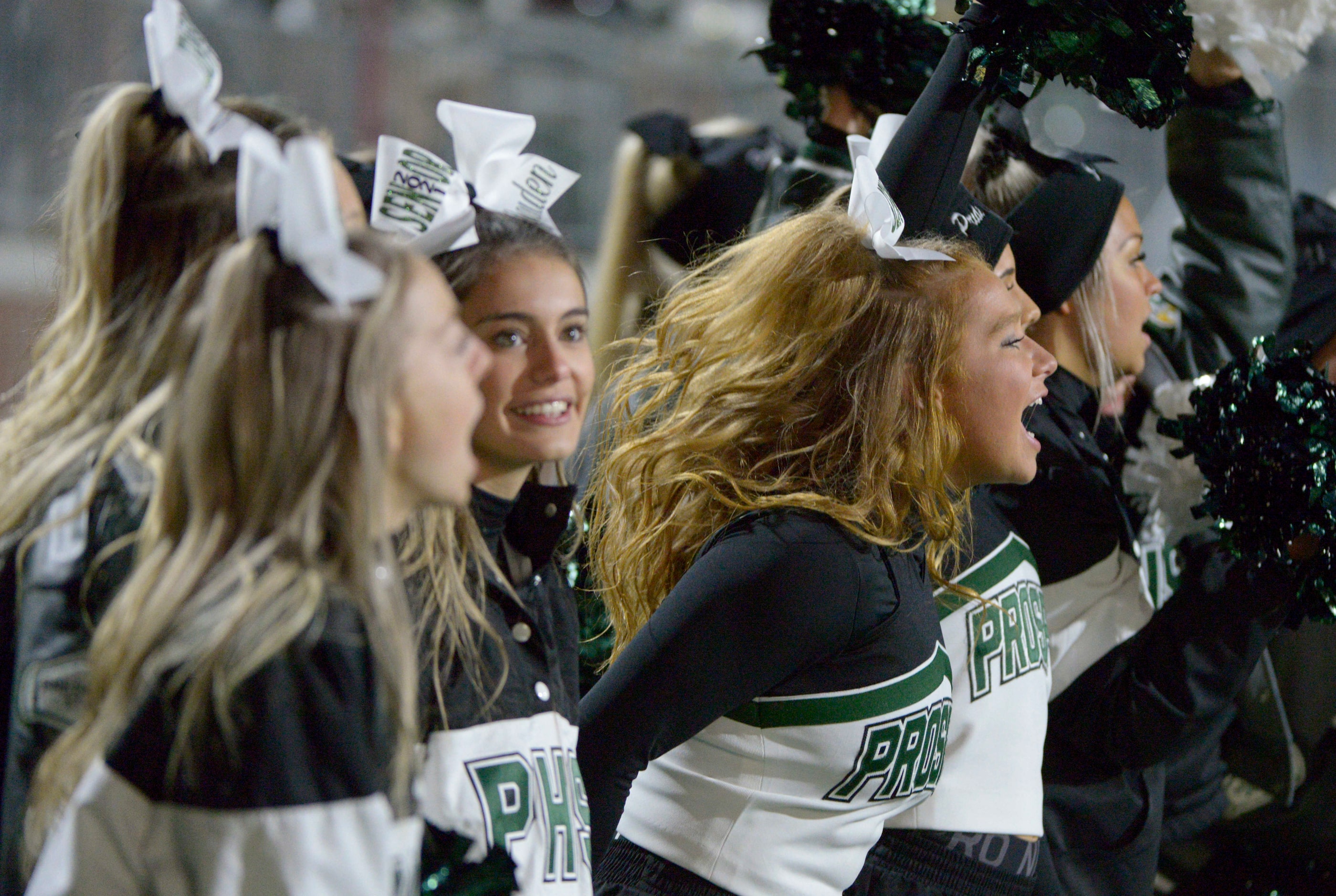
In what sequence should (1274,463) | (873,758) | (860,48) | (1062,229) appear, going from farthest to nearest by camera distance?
(860,48)
(1062,229)
(1274,463)
(873,758)

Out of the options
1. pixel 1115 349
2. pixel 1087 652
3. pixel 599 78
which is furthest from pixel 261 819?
pixel 599 78

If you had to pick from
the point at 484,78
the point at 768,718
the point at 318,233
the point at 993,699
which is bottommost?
the point at 484,78

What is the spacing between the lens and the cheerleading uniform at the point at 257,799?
1001 millimetres

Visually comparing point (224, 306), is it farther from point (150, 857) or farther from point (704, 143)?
point (704, 143)

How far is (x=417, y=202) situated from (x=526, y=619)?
46cm

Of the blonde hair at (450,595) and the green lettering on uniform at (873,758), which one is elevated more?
the blonde hair at (450,595)

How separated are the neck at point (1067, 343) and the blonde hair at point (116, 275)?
1.45 m

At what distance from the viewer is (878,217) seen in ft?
5.74

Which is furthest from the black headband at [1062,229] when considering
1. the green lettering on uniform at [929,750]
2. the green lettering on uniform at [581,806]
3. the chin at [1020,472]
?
the green lettering on uniform at [581,806]

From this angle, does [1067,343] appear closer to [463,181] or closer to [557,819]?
[463,181]

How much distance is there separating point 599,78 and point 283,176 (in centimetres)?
519

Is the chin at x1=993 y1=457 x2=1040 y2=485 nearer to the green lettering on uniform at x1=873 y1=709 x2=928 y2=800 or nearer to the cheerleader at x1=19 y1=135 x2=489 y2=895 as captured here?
the green lettering on uniform at x1=873 y1=709 x2=928 y2=800

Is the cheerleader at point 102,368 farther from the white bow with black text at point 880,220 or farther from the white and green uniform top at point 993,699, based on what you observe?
the white and green uniform top at point 993,699

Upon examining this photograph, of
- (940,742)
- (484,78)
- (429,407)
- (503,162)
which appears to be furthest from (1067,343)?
(484,78)
